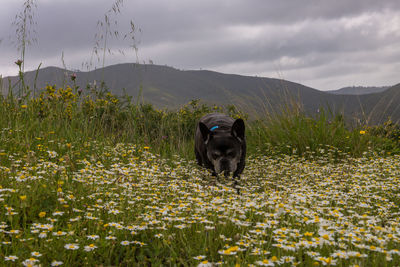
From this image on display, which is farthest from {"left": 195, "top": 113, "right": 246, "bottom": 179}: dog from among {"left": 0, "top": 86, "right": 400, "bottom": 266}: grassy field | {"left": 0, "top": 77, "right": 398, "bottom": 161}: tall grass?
{"left": 0, "top": 77, "right": 398, "bottom": 161}: tall grass

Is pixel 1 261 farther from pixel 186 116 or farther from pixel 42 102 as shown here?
pixel 186 116

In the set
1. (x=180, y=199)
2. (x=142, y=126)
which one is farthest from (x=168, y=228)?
(x=142, y=126)

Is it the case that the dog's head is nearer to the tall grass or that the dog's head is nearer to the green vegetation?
the green vegetation

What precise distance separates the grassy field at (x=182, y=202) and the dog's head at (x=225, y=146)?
1.15ft

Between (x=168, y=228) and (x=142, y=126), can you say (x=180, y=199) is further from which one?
(x=142, y=126)

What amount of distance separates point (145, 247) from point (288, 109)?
9749 millimetres

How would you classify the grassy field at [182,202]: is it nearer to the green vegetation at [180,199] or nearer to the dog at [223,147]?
the green vegetation at [180,199]

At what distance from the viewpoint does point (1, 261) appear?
9.82 ft

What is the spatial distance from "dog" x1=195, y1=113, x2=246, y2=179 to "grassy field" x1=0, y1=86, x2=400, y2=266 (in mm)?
339

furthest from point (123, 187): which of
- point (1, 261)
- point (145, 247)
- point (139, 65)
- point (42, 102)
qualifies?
point (42, 102)

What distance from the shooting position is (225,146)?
7.22 m

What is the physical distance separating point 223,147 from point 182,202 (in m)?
2.96

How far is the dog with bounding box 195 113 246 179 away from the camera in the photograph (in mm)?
7090

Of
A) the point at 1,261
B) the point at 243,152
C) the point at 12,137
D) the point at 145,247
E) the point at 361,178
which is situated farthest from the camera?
the point at 243,152
